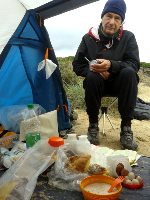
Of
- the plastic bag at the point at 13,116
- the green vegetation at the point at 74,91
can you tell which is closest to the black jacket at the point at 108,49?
the plastic bag at the point at 13,116

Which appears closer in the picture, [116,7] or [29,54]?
[116,7]

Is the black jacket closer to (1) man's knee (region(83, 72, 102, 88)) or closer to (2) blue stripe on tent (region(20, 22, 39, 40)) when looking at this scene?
(1) man's knee (region(83, 72, 102, 88))

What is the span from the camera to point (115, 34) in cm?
198

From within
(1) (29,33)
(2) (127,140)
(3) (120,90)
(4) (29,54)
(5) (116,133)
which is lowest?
(5) (116,133)

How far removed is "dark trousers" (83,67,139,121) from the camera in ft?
5.75

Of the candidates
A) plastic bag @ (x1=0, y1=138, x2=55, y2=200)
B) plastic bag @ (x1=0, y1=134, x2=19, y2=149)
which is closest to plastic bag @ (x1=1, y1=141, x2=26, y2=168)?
plastic bag @ (x1=0, y1=134, x2=19, y2=149)

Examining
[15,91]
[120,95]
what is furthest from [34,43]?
[120,95]

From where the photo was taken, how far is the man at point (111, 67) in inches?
69.9

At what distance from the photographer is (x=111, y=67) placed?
5.94 feet

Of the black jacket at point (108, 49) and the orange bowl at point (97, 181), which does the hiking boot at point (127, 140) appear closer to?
the black jacket at point (108, 49)

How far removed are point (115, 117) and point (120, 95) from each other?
1732 millimetres

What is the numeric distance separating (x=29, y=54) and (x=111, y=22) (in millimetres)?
922

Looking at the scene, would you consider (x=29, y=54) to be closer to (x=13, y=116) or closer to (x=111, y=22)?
(x=13, y=116)

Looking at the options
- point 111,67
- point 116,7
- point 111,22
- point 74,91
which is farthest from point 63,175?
point 74,91
